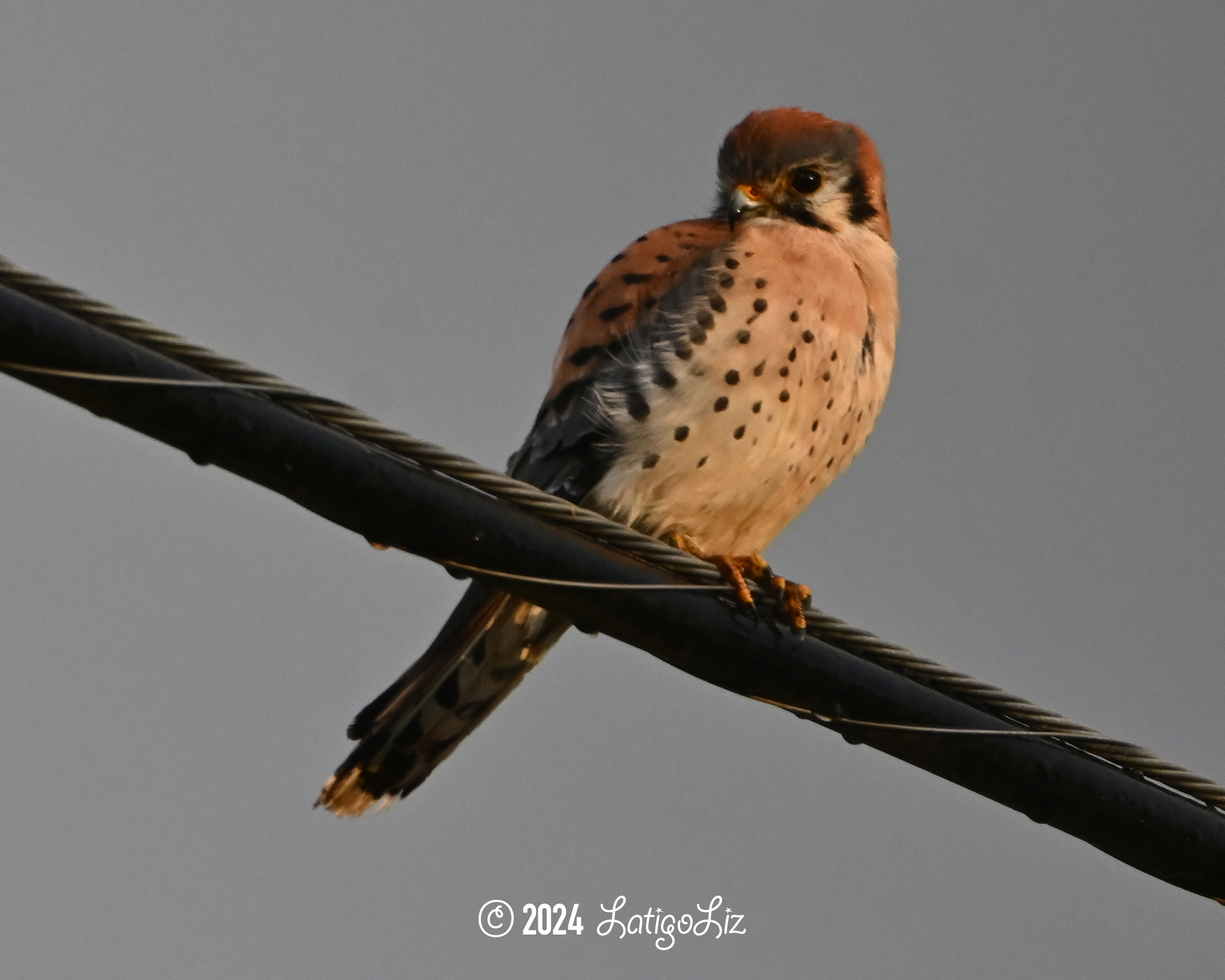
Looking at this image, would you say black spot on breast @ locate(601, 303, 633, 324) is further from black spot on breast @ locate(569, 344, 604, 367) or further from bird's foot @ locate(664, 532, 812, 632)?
bird's foot @ locate(664, 532, 812, 632)

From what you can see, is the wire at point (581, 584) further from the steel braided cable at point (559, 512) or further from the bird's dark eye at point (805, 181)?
the bird's dark eye at point (805, 181)

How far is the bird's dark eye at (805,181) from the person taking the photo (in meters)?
5.05

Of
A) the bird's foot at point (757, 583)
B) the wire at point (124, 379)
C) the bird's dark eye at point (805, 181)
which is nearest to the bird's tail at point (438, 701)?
the bird's foot at point (757, 583)

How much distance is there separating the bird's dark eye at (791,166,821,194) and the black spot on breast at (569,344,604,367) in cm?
83

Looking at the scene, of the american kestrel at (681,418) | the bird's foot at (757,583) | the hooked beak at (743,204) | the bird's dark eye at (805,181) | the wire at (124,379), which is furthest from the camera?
the bird's dark eye at (805,181)

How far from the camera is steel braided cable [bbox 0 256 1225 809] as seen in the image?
2600 mm

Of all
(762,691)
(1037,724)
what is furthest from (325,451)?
(1037,724)

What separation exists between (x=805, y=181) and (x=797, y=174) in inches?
1.2

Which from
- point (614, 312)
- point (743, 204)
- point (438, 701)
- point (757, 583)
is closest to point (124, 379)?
point (757, 583)

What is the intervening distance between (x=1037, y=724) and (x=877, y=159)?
7.90ft

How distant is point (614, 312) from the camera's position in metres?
4.67

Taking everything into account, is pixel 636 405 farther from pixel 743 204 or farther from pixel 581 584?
pixel 581 584

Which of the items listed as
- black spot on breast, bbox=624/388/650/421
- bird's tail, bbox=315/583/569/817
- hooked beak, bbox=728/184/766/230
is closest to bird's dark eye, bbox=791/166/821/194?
hooked beak, bbox=728/184/766/230

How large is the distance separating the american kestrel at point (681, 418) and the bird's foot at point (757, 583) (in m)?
0.03
